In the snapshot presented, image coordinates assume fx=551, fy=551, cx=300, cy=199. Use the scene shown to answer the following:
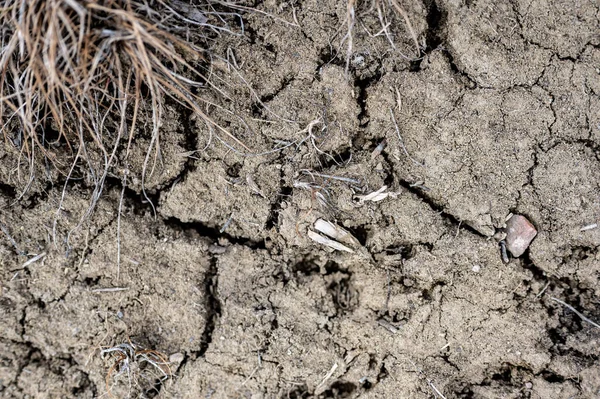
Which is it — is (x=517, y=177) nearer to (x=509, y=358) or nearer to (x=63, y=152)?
(x=509, y=358)

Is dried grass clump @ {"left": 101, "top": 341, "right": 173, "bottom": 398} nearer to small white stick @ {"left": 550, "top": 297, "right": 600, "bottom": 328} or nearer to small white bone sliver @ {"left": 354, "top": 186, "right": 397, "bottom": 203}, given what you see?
small white bone sliver @ {"left": 354, "top": 186, "right": 397, "bottom": 203}

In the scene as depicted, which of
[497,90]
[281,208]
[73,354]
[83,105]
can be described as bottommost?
[73,354]

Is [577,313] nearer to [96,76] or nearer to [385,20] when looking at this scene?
[385,20]

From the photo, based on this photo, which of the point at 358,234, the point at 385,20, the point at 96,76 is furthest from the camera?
the point at 358,234

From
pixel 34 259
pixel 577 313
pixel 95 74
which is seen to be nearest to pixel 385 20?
pixel 95 74

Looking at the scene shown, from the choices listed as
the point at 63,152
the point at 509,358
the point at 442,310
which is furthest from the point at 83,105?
the point at 509,358

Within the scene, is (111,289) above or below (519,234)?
below

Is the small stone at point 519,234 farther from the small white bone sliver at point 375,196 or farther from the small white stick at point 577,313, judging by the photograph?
the small white bone sliver at point 375,196
